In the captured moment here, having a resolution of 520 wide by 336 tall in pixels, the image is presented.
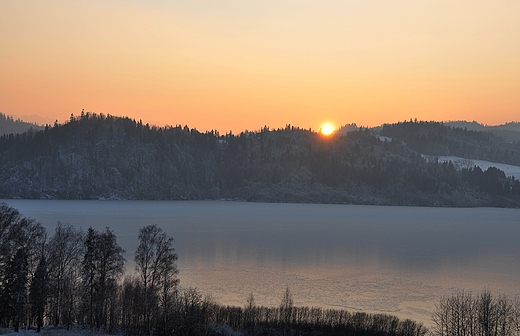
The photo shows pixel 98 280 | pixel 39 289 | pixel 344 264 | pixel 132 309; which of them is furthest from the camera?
pixel 344 264

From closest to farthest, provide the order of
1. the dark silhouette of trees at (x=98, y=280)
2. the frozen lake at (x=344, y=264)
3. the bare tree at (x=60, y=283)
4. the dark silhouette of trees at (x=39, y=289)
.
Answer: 1. the dark silhouette of trees at (x=39, y=289)
2. the dark silhouette of trees at (x=98, y=280)
3. the bare tree at (x=60, y=283)
4. the frozen lake at (x=344, y=264)

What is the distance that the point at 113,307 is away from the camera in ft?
152

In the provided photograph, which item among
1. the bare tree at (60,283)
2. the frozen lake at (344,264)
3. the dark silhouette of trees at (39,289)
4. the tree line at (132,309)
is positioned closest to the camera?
the dark silhouette of trees at (39,289)

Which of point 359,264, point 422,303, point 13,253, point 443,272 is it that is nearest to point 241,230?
point 359,264

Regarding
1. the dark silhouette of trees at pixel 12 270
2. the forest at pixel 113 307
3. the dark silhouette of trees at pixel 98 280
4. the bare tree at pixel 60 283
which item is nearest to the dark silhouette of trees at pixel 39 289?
the forest at pixel 113 307

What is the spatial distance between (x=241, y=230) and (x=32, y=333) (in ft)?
320

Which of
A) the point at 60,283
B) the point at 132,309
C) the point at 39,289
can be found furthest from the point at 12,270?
the point at 132,309

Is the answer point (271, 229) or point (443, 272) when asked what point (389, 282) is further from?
point (271, 229)

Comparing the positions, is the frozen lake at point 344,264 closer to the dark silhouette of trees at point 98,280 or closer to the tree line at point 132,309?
the tree line at point 132,309

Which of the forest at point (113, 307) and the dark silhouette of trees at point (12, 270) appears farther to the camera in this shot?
the forest at point (113, 307)

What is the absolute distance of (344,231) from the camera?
139m

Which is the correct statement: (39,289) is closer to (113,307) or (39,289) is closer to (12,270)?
(12,270)

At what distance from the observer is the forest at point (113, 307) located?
143ft

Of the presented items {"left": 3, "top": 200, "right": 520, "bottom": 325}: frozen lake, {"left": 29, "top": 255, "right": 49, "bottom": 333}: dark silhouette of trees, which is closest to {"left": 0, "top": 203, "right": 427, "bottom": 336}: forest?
{"left": 29, "top": 255, "right": 49, "bottom": 333}: dark silhouette of trees
